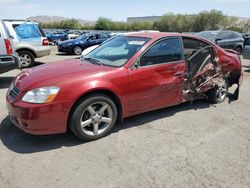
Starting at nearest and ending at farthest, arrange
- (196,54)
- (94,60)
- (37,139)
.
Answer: (37,139) → (94,60) → (196,54)

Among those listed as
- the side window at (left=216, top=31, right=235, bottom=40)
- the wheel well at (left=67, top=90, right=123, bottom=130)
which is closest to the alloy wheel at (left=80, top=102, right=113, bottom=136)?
the wheel well at (left=67, top=90, right=123, bottom=130)

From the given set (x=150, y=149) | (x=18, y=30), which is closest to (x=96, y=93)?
(x=150, y=149)

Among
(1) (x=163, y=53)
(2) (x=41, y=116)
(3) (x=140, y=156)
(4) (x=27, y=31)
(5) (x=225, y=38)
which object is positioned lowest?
(3) (x=140, y=156)

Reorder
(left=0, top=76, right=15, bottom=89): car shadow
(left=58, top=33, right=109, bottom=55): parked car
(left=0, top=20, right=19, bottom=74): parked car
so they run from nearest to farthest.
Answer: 1. (left=0, top=20, right=19, bottom=74): parked car
2. (left=0, top=76, right=15, bottom=89): car shadow
3. (left=58, top=33, right=109, bottom=55): parked car

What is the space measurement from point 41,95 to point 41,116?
0.28 m

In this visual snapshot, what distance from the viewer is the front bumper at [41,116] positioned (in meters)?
3.59

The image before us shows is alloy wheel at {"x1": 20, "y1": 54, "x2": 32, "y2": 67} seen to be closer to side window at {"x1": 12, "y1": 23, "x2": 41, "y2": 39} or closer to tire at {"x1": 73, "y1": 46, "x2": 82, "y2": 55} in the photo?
side window at {"x1": 12, "y1": 23, "x2": 41, "y2": 39}

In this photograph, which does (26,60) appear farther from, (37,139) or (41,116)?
(41,116)

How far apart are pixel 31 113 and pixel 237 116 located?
12.5 ft

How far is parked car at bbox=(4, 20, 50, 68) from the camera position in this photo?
10.9 m

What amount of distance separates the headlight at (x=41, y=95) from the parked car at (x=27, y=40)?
7836mm

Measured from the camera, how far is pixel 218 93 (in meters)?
5.95

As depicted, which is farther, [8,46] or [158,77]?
[8,46]

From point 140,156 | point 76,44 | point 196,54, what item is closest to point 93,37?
point 76,44
